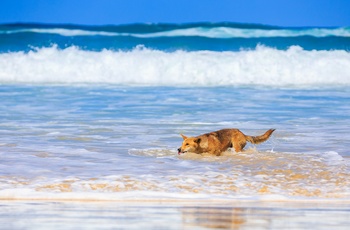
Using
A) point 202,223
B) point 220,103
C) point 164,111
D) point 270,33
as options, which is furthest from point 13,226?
point 270,33

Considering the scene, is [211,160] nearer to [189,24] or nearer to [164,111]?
[164,111]

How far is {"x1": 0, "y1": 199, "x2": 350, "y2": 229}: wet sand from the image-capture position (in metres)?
4.75

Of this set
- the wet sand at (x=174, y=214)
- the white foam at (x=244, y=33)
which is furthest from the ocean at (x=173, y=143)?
the white foam at (x=244, y=33)

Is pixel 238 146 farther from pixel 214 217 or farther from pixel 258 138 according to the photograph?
pixel 214 217

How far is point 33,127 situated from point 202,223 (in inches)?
209

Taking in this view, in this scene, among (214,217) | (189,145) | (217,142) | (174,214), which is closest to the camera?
(214,217)

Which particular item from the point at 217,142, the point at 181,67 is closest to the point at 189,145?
the point at 217,142

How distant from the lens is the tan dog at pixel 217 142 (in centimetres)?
763

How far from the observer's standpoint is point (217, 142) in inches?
306

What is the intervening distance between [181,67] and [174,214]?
679 inches

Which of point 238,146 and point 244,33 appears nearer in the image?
point 238,146

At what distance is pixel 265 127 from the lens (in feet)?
32.8

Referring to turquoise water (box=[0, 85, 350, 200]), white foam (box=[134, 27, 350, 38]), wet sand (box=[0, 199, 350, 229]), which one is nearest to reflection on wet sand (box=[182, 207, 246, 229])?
wet sand (box=[0, 199, 350, 229])

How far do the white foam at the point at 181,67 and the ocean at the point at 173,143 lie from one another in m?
0.05
